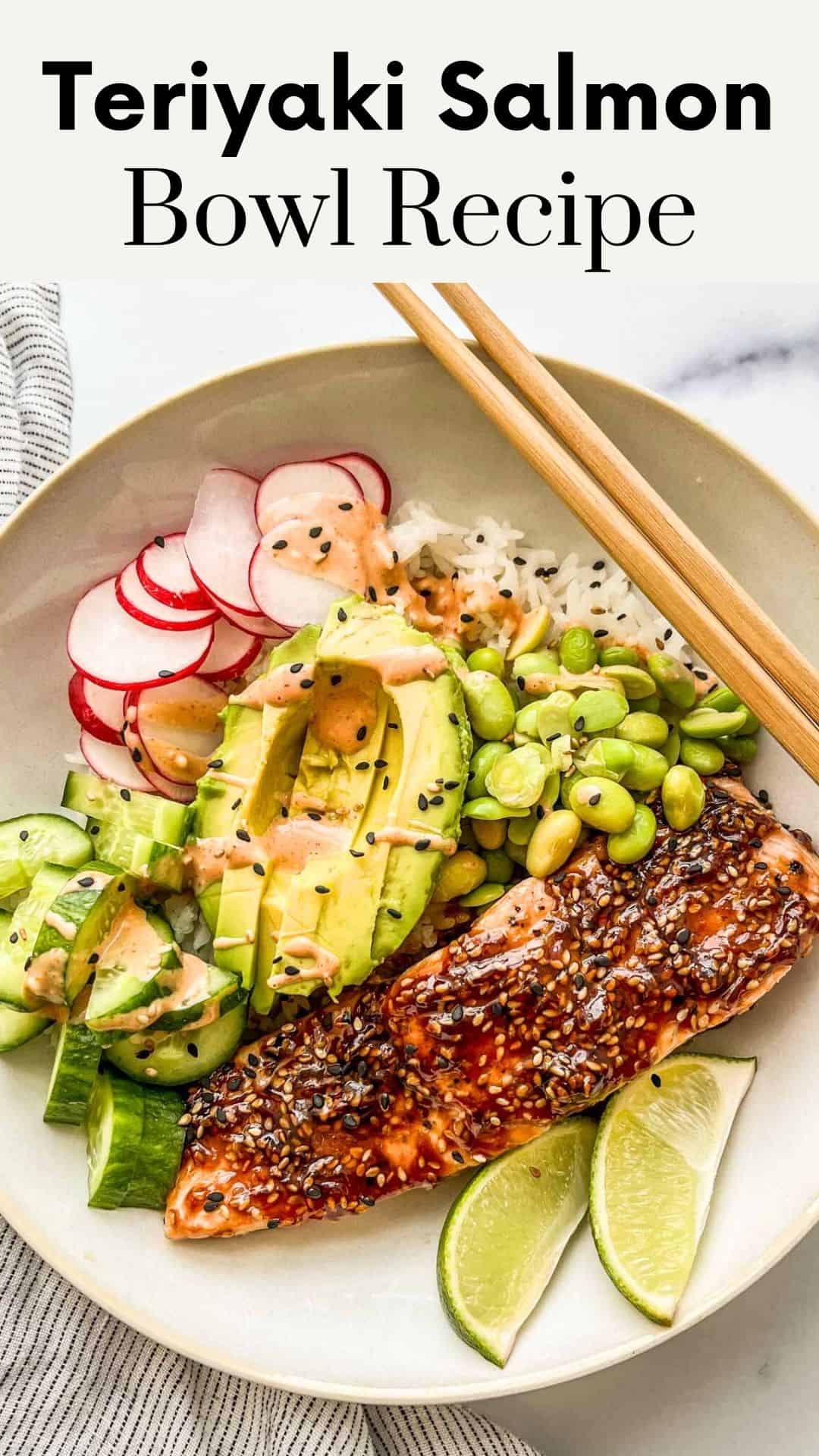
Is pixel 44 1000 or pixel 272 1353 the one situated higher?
pixel 44 1000

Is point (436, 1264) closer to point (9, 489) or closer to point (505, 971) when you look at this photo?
point (505, 971)

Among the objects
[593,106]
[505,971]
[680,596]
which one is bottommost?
[505,971]

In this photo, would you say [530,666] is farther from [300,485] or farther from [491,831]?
[300,485]

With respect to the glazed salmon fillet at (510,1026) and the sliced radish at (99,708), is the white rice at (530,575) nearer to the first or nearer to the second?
the glazed salmon fillet at (510,1026)

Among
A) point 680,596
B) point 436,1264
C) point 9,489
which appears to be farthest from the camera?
point 9,489

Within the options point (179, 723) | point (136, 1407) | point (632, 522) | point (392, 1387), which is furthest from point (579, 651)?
point (136, 1407)

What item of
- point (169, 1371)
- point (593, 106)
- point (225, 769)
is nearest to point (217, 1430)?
point (169, 1371)

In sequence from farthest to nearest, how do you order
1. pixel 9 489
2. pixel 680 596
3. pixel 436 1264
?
pixel 9 489 < pixel 436 1264 < pixel 680 596
